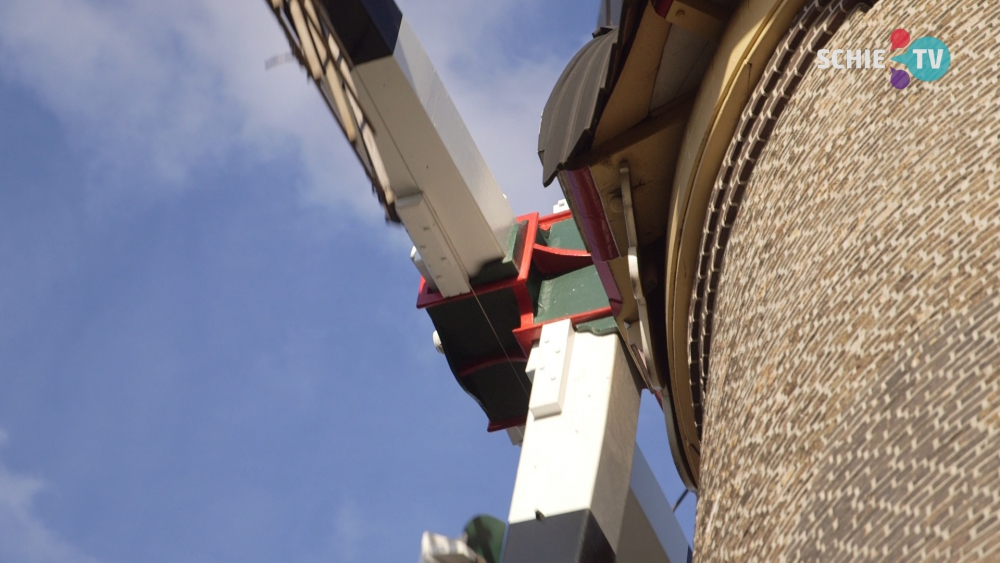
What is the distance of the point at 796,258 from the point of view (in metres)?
4.02

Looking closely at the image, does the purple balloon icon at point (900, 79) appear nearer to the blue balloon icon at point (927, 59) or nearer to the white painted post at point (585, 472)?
the blue balloon icon at point (927, 59)

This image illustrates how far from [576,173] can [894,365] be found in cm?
259

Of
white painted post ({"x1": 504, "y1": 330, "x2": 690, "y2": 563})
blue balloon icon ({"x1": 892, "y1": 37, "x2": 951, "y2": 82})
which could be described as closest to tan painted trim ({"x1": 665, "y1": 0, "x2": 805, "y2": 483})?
blue balloon icon ({"x1": 892, "y1": 37, "x2": 951, "y2": 82})

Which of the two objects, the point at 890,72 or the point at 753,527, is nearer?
the point at 753,527

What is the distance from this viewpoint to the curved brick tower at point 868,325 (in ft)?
9.59

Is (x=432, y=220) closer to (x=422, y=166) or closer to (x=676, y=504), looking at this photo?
(x=422, y=166)

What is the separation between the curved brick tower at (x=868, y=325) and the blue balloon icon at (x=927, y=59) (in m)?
Result: 0.04

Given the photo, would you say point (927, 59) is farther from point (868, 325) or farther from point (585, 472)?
point (585, 472)

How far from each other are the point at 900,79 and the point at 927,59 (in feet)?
0.35

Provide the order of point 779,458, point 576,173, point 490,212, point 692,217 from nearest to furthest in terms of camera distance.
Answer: point 779,458, point 692,217, point 576,173, point 490,212

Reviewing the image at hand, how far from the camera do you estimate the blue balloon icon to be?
152 inches

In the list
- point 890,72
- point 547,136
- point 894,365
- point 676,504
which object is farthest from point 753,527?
point 676,504

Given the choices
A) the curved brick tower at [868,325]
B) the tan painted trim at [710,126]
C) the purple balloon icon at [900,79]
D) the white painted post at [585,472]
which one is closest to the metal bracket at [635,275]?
the tan painted trim at [710,126]

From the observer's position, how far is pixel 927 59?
155 inches
